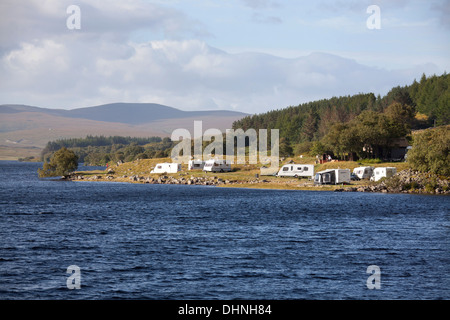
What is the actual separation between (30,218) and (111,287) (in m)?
30.2

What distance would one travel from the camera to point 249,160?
135125 mm

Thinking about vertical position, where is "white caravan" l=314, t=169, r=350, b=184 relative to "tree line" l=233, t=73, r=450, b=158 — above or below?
below

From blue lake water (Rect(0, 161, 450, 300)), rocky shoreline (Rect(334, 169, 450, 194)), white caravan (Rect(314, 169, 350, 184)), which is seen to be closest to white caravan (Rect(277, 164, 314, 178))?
white caravan (Rect(314, 169, 350, 184))

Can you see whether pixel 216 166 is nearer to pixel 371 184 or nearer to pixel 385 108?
pixel 371 184

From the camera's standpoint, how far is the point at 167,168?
411 feet

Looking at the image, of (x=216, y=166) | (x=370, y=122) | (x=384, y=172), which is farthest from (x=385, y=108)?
(x=384, y=172)

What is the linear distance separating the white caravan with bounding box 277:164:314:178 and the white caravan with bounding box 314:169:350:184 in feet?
31.3

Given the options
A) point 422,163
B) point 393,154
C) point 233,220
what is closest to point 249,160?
point 393,154

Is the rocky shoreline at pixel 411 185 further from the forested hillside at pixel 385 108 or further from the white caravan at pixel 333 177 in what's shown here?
the forested hillside at pixel 385 108

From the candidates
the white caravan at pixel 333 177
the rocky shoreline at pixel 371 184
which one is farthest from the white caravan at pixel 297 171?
the white caravan at pixel 333 177

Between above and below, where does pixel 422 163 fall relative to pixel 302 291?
above

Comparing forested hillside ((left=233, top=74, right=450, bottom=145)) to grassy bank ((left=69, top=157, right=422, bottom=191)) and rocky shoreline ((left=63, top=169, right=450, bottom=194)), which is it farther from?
rocky shoreline ((left=63, top=169, right=450, bottom=194))

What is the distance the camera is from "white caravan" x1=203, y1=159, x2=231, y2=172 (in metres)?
118

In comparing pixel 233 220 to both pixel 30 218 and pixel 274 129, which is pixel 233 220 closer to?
pixel 30 218
